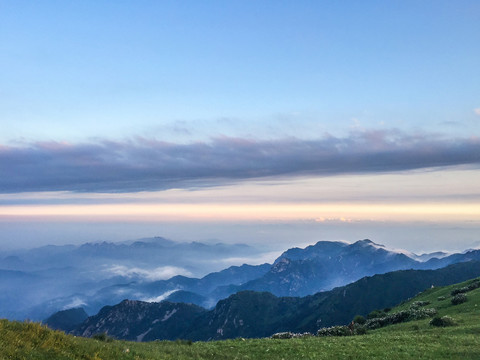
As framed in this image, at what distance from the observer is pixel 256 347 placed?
1195 inches

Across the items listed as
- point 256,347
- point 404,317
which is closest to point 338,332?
point 404,317

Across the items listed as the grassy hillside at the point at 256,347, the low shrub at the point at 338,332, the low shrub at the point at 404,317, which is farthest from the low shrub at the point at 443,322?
the low shrub at the point at 338,332

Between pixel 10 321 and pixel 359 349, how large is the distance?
2587 centimetres

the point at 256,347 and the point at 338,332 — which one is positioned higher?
the point at 256,347

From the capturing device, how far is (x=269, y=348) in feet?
97.5

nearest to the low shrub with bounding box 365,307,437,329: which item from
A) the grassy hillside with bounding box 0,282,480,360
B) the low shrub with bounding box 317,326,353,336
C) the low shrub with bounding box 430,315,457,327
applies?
the grassy hillside with bounding box 0,282,480,360

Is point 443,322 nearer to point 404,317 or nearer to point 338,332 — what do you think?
point 338,332

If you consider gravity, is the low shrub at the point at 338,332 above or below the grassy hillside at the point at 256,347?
below

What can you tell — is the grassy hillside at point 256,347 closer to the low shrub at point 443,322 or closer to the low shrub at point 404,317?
the low shrub at point 443,322

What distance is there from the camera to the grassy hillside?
17.6 m

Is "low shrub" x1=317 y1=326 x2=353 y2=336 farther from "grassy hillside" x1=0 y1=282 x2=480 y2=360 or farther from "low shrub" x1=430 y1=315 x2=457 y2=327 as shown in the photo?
"low shrub" x1=430 y1=315 x2=457 y2=327

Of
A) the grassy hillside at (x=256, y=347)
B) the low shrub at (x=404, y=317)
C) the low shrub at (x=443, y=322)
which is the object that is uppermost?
the grassy hillside at (x=256, y=347)

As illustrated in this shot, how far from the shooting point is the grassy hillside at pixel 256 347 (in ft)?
57.7

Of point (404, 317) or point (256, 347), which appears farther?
point (404, 317)
